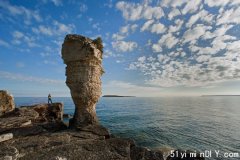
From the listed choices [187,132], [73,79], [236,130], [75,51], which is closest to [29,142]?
[73,79]

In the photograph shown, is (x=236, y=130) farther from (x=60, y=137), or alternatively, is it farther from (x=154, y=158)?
(x=60, y=137)

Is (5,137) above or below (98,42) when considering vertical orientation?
below

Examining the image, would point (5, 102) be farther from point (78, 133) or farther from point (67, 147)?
point (67, 147)

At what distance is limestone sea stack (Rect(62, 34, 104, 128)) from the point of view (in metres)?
13.5

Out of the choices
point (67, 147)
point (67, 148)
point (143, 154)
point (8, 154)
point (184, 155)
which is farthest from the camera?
point (184, 155)

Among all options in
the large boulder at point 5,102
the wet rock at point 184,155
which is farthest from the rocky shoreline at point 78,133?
the large boulder at point 5,102

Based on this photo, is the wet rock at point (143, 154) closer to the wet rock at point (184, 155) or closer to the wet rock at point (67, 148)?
the wet rock at point (67, 148)

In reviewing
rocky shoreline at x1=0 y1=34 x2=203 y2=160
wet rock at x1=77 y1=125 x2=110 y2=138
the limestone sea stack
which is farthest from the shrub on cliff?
wet rock at x1=77 y1=125 x2=110 y2=138

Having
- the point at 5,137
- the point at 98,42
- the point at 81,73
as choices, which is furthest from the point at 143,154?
the point at 98,42

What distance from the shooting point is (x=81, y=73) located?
540 inches

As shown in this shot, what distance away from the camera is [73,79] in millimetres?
13852

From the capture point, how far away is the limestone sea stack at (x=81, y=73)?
13.5 meters

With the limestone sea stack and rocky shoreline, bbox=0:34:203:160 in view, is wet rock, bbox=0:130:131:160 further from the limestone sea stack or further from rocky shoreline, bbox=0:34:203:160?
the limestone sea stack

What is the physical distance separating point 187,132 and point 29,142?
74.0 feet
